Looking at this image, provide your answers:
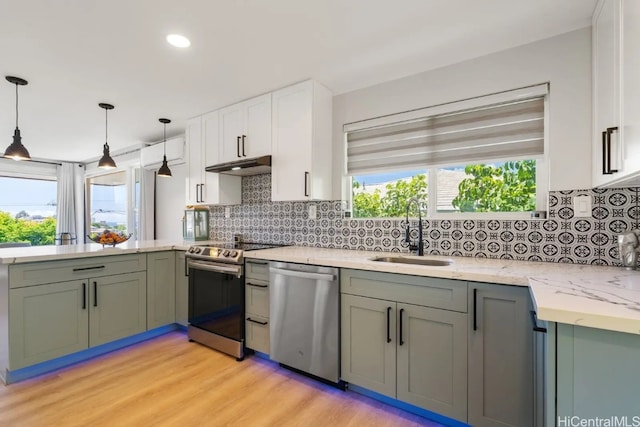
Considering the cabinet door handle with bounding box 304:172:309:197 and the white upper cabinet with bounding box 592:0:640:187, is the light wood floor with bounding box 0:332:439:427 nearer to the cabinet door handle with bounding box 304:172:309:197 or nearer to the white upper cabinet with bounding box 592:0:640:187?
the cabinet door handle with bounding box 304:172:309:197

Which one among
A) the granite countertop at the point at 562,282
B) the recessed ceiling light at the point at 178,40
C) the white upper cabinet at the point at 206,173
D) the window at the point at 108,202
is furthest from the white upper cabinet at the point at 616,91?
the window at the point at 108,202

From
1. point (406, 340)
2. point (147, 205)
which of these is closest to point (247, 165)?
point (406, 340)

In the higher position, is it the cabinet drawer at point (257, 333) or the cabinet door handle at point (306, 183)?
the cabinet door handle at point (306, 183)

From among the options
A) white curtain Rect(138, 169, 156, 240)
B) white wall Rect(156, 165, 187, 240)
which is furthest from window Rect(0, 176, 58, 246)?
white wall Rect(156, 165, 187, 240)

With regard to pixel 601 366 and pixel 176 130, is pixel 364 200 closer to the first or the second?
pixel 601 366

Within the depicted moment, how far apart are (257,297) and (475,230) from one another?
1740 millimetres

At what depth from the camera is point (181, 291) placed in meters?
3.09

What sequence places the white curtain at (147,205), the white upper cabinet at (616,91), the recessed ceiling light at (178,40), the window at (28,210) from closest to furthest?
the white upper cabinet at (616,91) < the recessed ceiling light at (178,40) < the white curtain at (147,205) < the window at (28,210)

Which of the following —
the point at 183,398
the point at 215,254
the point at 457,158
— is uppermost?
the point at 457,158

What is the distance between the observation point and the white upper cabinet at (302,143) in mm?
2566

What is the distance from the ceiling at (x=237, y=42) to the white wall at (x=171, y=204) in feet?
4.92

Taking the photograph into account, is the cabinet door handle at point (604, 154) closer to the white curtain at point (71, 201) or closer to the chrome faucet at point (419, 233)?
the chrome faucet at point (419, 233)

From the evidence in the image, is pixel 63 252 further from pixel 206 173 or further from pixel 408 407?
pixel 408 407

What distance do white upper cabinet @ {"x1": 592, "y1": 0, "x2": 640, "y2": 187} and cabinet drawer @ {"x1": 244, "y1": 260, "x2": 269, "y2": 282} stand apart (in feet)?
6.94
